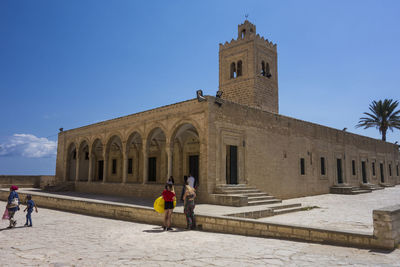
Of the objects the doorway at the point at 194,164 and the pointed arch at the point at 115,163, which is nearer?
the doorway at the point at 194,164

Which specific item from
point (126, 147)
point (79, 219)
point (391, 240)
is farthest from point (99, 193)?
point (391, 240)

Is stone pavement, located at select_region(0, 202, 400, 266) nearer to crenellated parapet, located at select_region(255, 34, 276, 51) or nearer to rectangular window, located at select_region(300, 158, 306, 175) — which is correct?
rectangular window, located at select_region(300, 158, 306, 175)

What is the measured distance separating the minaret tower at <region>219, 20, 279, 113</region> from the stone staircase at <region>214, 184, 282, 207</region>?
325 inches

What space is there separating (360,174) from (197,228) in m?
20.0

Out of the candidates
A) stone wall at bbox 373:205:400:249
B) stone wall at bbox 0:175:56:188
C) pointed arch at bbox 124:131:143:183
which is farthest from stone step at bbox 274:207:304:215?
stone wall at bbox 0:175:56:188

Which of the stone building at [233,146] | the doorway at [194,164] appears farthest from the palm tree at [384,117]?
the doorway at [194,164]

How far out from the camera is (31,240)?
652cm

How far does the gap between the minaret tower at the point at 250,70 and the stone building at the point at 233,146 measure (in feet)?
0.23

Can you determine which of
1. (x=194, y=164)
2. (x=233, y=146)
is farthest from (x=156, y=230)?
(x=194, y=164)

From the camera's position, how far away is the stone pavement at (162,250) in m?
4.69

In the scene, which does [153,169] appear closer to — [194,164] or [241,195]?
[194,164]

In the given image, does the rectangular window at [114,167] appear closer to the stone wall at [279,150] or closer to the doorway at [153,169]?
the doorway at [153,169]

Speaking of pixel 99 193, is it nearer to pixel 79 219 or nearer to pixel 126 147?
pixel 126 147

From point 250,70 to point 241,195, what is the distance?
36.2 ft
